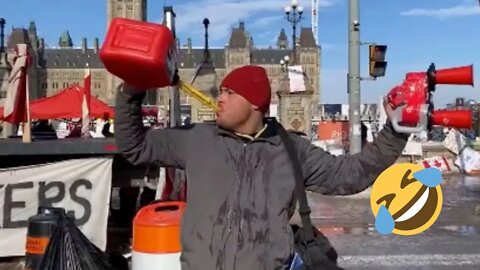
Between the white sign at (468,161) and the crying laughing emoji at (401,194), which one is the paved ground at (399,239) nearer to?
the crying laughing emoji at (401,194)

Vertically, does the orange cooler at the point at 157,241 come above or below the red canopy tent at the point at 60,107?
below

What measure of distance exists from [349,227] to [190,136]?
9143 millimetres

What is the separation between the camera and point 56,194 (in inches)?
273


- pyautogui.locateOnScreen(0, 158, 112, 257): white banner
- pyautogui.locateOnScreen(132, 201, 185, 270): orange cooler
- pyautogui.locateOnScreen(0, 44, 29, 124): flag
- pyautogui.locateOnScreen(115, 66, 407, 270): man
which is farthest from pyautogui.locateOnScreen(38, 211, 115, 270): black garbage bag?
pyautogui.locateOnScreen(115, 66, 407, 270): man

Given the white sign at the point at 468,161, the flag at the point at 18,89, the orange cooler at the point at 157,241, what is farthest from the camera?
the white sign at the point at 468,161

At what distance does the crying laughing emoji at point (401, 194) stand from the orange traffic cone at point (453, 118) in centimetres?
71

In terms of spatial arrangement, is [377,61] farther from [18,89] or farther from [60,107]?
[18,89]

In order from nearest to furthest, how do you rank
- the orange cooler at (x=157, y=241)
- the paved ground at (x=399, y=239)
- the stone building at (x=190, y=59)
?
the orange cooler at (x=157, y=241), the paved ground at (x=399, y=239), the stone building at (x=190, y=59)

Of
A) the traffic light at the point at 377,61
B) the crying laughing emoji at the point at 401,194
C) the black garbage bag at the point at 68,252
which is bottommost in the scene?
the black garbage bag at the point at 68,252

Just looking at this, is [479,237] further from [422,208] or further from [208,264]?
[208,264]

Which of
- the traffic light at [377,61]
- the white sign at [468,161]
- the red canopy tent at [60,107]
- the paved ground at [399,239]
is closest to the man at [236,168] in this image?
the paved ground at [399,239]

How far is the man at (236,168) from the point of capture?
300 centimetres

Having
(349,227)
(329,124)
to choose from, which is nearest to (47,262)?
(349,227)

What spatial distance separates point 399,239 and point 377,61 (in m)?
5.46
